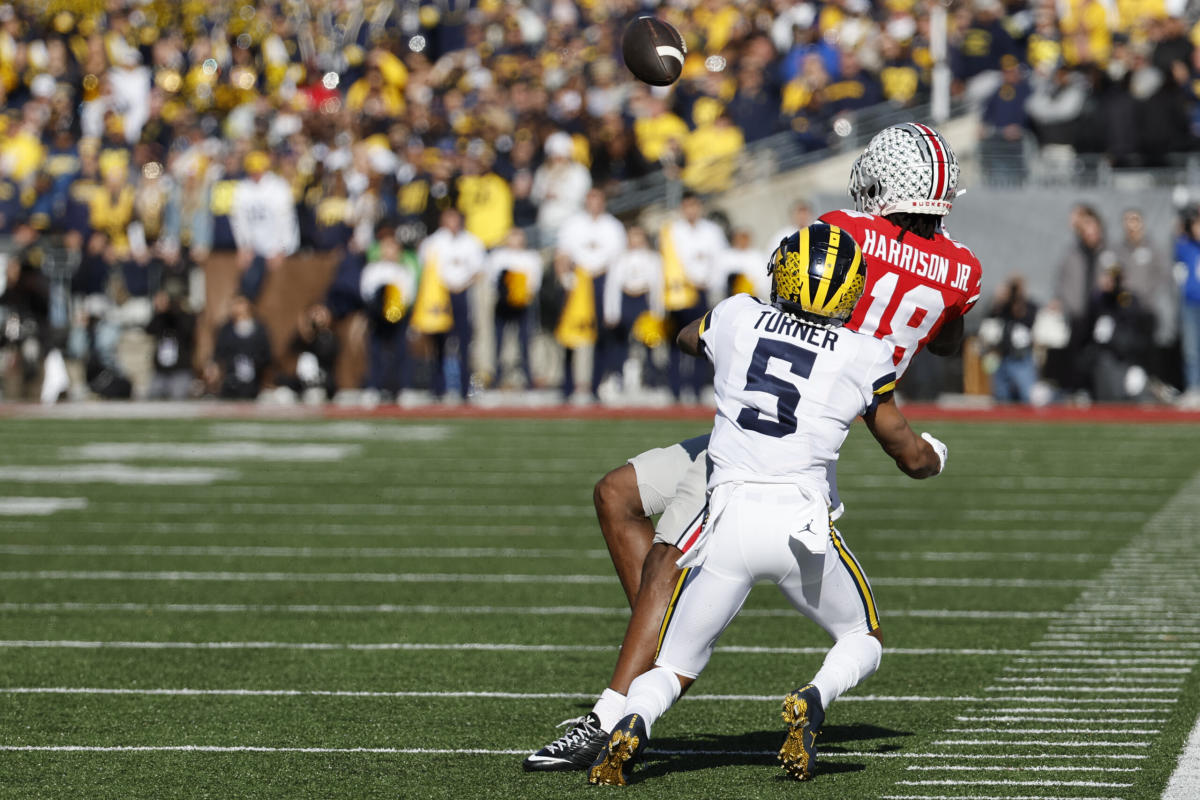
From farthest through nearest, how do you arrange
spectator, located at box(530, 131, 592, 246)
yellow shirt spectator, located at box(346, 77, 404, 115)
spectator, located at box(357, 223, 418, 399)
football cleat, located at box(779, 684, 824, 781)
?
1. yellow shirt spectator, located at box(346, 77, 404, 115)
2. spectator, located at box(530, 131, 592, 246)
3. spectator, located at box(357, 223, 418, 399)
4. football cleat, located at box(779, 684, 824, 781)

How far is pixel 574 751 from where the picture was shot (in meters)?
4.85

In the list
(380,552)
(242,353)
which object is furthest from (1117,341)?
(380,552)

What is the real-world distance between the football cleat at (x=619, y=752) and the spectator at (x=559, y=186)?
47.7 feet

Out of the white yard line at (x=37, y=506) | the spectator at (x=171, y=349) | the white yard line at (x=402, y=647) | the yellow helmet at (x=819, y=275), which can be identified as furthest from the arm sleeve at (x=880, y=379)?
the spectator at (x=171, y=349)

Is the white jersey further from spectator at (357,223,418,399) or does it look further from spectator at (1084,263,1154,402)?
spectator at (357,223,418,399)

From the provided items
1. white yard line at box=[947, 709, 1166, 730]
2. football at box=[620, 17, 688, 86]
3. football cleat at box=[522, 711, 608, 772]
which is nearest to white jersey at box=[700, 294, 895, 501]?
football cleat at box=[522, 711, 608, 772]

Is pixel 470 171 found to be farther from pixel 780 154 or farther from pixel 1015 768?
pixel 1015 768

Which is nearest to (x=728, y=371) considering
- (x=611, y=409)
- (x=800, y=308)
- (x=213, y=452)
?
(x=800, y=308)

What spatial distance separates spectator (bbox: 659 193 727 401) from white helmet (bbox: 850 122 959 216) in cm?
1199

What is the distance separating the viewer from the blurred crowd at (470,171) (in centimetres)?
1797

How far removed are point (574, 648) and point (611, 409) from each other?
1035 centimetres

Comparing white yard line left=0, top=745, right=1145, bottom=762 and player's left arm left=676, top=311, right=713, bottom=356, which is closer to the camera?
player's left arm left=676, top=311, right=713, bottom=356

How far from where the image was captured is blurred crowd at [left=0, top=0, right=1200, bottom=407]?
59.0 feet

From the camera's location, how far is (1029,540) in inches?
390
